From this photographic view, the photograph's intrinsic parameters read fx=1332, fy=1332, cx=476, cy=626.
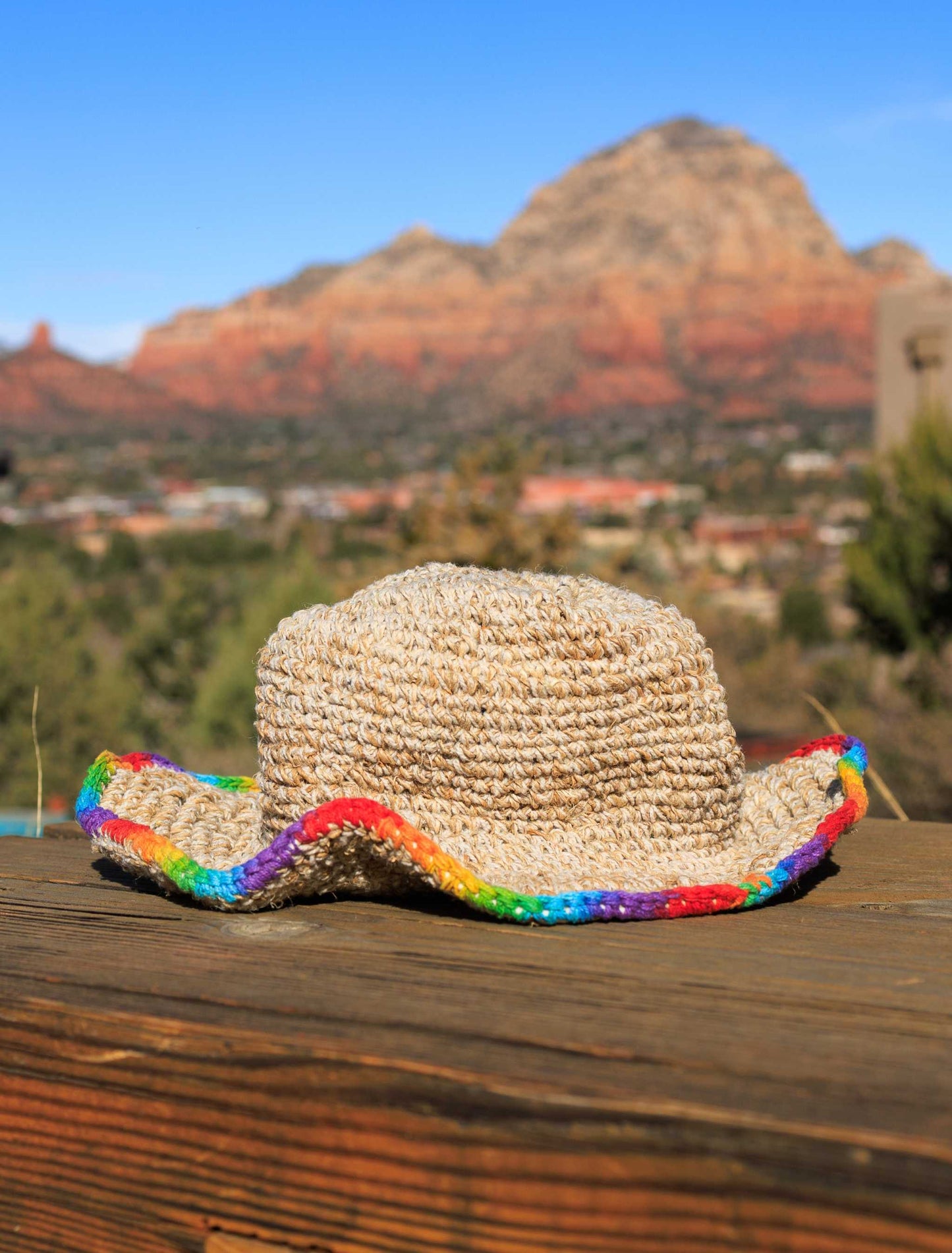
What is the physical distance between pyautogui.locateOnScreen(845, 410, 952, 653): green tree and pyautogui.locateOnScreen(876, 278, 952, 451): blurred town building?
3.79 feet

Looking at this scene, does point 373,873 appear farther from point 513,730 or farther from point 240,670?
point 240,670

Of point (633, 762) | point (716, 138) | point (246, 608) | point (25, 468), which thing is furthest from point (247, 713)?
point (716, 138)

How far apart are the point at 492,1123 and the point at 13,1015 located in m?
0.37

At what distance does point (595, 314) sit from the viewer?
104375 mm

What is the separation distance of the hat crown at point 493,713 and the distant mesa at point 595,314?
270 feet

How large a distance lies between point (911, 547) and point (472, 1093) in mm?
17233

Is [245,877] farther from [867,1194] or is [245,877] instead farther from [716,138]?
[716,138]

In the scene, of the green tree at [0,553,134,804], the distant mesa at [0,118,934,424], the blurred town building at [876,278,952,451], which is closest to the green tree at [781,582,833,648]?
the blurred town building at [876,278,952,451]

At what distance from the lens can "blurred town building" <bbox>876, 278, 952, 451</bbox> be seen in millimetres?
18859

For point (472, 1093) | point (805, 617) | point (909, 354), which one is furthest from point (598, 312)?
point (472, 1093)

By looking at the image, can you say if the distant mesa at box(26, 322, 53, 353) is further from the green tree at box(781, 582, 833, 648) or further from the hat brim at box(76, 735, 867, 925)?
the hat brim at box(76, 735, 867, 925)

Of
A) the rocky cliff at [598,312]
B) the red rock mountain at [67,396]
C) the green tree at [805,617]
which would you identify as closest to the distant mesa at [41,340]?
the red rock mountain at [67,396]

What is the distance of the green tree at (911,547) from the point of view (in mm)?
16938

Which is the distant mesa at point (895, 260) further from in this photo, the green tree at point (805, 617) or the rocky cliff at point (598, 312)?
the green tree at point (805, 617)
